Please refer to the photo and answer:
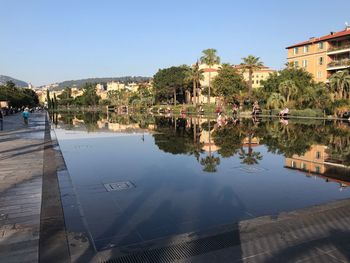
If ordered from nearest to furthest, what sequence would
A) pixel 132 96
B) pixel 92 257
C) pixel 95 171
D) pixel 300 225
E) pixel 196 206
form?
pixel 92 257
pixel 300 225
pixel 196 206
pixel 95 171
pixel 132 96

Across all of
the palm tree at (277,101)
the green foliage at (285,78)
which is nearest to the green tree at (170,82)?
the green foliage at (285,78)

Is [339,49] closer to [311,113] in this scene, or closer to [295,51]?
[295,51]

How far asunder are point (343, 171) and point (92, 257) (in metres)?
8.07

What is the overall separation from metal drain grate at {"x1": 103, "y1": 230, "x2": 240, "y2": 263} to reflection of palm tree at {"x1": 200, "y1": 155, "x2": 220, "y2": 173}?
5012 millimetres

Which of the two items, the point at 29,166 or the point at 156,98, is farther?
the point at 156,98

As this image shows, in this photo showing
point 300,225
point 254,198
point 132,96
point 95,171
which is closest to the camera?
point 300,225

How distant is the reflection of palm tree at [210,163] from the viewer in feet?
32.4

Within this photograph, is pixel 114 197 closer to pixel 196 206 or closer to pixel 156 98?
pixel 196 206

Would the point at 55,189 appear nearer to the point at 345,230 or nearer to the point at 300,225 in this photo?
the point at 300,225

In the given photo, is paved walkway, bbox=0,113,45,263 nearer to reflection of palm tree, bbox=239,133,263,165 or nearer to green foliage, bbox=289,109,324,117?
reflection of palm tree, bbox=239,133,263,165

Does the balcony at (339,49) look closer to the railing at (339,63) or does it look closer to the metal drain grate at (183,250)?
the railing at (339,63)

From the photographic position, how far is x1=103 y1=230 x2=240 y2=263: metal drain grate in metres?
4.11

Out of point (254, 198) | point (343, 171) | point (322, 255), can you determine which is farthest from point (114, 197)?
point (343, 171)

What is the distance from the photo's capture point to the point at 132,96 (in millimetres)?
105062
